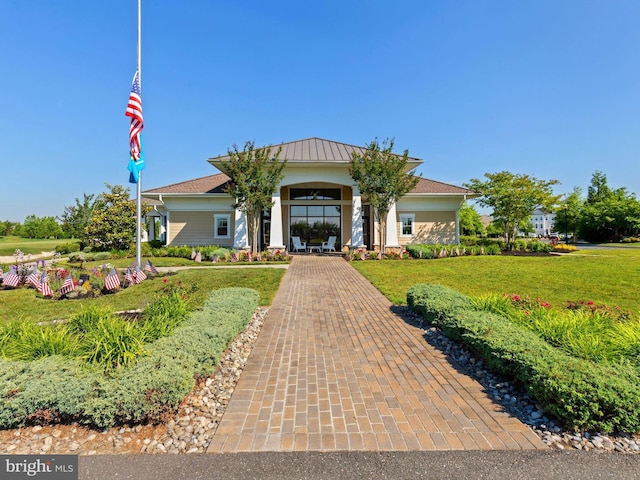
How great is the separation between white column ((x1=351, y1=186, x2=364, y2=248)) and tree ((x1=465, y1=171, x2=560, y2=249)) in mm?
9276

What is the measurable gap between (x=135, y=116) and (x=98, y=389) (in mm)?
10486

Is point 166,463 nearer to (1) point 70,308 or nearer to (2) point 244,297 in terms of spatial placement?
(2) point 244,297

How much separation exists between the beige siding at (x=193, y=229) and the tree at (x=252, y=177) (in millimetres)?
4554

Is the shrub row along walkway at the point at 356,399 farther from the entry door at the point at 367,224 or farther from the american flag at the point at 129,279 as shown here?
the entry door at the point at 367,224

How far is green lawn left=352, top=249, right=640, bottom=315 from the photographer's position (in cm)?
834

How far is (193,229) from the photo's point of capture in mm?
21234

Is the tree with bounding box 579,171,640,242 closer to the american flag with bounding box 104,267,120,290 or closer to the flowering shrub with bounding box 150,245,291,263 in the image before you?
the flowering shrub with bounding box 150,245,291,263

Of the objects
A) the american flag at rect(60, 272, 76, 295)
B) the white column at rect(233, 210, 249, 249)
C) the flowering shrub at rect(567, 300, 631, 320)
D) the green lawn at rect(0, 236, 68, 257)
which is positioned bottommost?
the flowering shrub at rect(567, 300, 631, 320)

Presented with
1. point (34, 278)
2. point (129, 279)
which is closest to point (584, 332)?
point (129, 279)

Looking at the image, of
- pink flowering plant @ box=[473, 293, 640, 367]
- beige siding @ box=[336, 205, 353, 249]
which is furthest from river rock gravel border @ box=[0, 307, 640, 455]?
beige siding @ box=[336, 205, 353, 249]

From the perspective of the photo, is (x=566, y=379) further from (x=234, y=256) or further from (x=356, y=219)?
(x=356, y=219)

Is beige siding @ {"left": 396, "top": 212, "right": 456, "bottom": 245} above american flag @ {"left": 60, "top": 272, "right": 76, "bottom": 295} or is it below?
above

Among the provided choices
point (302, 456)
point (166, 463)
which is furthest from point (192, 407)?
point (302, 456)

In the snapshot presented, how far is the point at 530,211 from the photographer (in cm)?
2102
